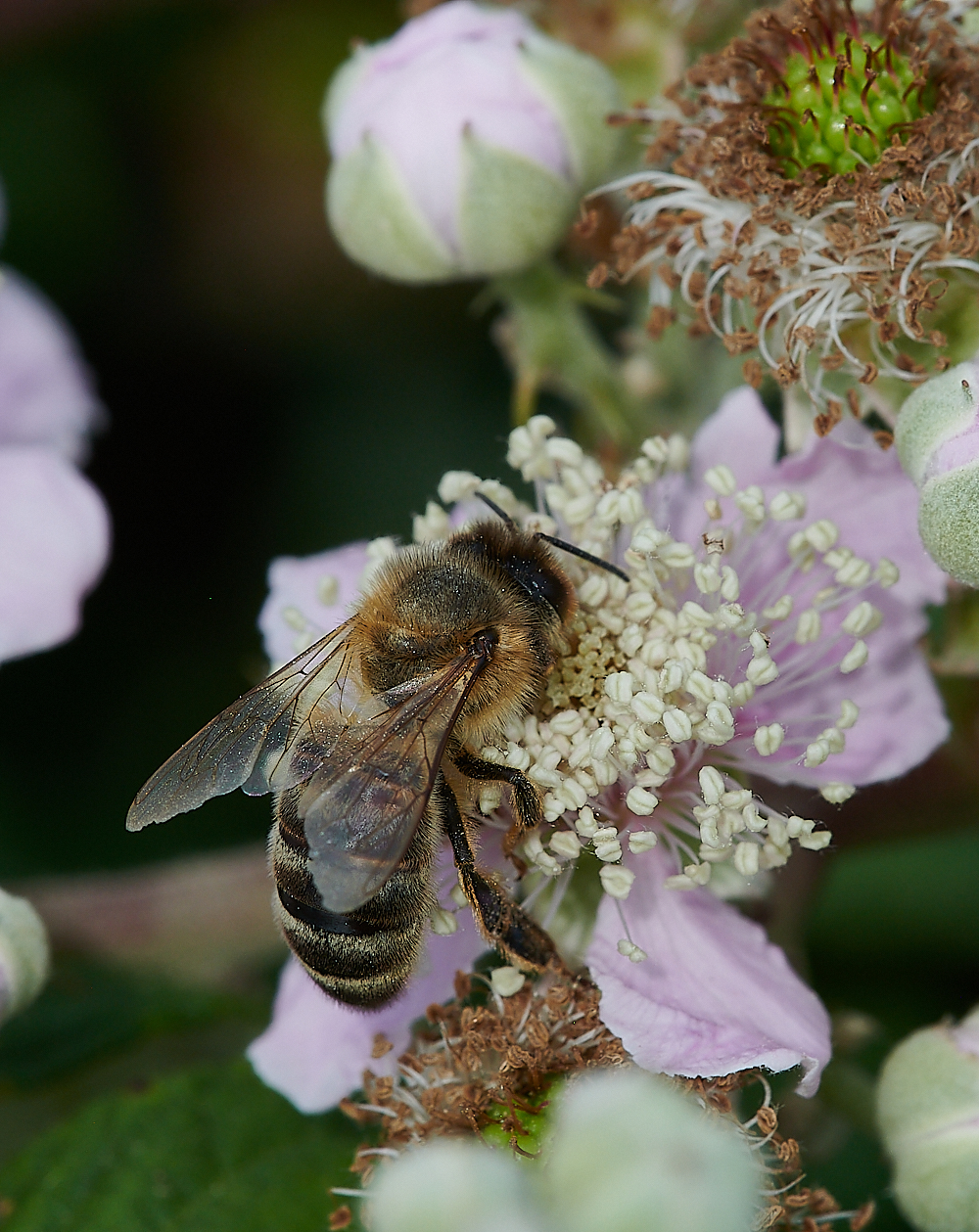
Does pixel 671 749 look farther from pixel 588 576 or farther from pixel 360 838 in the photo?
pixel 360 838

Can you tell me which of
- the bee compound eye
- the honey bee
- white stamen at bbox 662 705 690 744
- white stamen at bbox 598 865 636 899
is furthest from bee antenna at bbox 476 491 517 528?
white stamen at bbox 598 865 636 899

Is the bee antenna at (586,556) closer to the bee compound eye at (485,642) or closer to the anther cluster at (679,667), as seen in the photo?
the anther cluster at (679,667)

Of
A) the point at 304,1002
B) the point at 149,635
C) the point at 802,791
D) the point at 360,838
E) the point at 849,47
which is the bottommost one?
the point at 149,635

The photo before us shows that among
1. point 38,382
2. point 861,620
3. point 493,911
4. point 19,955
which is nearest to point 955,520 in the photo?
point 861,620

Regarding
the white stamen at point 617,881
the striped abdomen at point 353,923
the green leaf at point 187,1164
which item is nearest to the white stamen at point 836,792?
the white stamen at point 617,881

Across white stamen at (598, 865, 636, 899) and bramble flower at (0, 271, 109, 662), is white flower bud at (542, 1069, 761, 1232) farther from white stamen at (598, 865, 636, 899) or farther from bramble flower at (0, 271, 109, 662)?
bramble flower at (0, 271, 109, 662)

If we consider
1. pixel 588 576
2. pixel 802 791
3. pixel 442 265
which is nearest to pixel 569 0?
pixel 442 265
